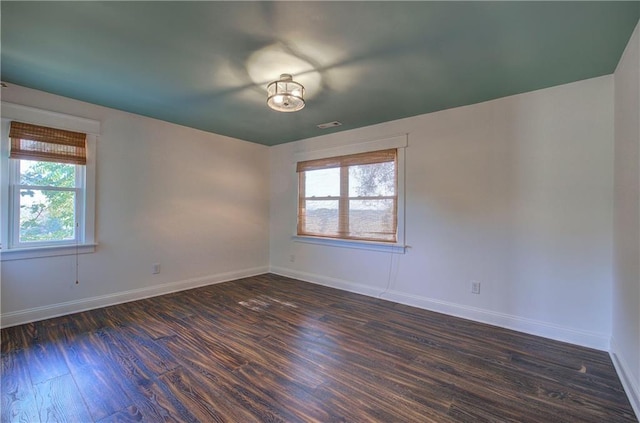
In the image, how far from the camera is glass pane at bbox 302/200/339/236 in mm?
4566

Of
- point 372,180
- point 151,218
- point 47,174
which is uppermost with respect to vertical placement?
point 372,180

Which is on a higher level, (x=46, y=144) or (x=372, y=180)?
(x=46, y=144)

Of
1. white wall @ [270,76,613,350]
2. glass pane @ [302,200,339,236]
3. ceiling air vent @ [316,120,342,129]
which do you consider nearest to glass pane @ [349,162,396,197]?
white wall @ [270,76,613,350]

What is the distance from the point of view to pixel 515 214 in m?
2.97

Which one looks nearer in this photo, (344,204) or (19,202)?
(19,202)

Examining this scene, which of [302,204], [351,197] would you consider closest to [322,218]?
[302,204]

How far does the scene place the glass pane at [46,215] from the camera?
3051mm

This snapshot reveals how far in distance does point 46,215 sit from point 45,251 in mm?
394

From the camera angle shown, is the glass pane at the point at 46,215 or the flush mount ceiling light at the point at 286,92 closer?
the flush mount ceiling light at the point at 286,92

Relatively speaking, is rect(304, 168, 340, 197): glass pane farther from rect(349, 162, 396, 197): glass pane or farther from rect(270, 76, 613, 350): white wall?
rect(270, 76, 613, 350): white wall

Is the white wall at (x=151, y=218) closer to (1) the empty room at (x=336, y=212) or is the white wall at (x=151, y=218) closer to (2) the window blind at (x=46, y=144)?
(1) the empty room at (x=336, y=212)

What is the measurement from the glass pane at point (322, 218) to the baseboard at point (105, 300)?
57.8 inches

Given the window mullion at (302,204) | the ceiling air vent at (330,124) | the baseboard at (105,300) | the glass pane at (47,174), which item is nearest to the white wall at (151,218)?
the baseboard at (105,300)

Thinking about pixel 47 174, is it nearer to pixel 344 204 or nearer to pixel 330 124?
pixel 330 124
